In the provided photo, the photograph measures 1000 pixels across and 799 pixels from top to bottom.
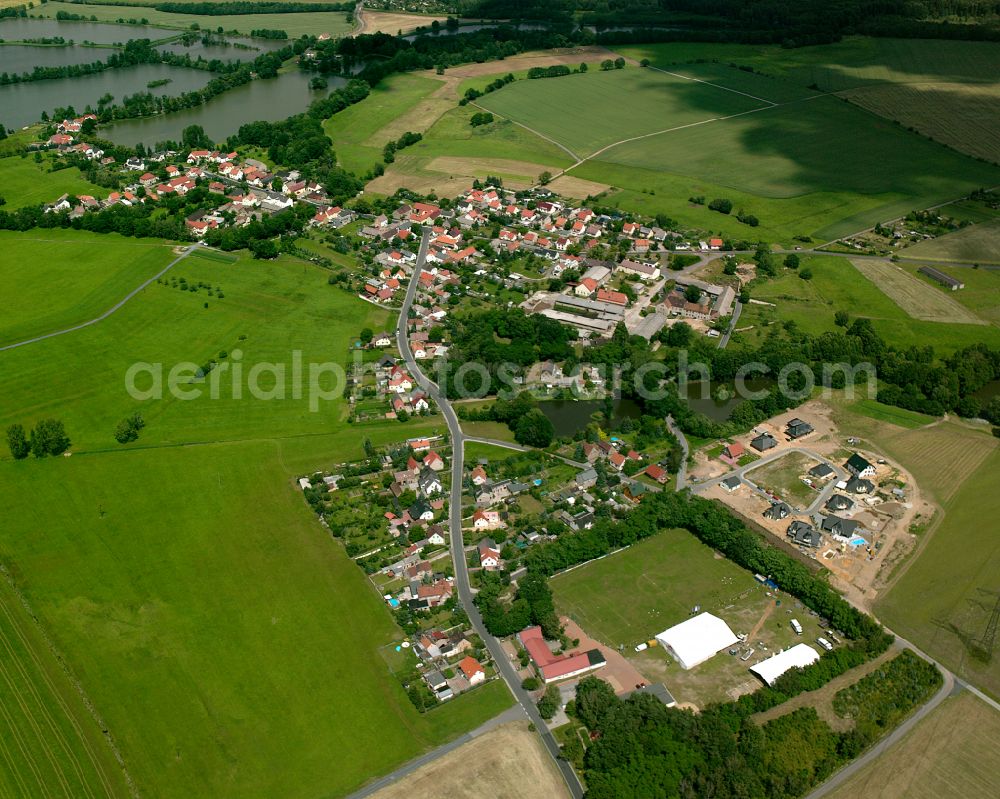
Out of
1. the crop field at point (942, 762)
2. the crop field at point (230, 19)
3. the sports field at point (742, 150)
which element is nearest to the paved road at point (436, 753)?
the crop field at point (942, 762)

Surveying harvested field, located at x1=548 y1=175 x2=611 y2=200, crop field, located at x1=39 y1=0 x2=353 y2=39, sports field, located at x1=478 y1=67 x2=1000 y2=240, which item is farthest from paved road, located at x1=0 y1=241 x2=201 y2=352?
crop field, located at x1=39 y1=0 x2=353 y2=39

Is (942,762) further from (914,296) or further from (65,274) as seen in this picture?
(65,274)

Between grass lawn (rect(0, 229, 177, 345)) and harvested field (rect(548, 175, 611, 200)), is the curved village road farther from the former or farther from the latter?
harvested field (rect(548, 175, 611, 200))

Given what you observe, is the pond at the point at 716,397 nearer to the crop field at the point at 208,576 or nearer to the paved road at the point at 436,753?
the crop field at the point at 208,576

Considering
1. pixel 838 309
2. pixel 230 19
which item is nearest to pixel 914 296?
pixel 838 309

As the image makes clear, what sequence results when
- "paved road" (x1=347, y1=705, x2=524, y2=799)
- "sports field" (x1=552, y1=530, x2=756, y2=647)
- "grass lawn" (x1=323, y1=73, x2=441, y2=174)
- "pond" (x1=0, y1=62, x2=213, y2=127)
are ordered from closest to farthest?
"paved road" (x1=347, y1=705, x2=524, y2=799) → "sports field" (x1=552, y1=530, x2=756, y2=647) → "grass lawn" (x1=323, y1=73, x2=441, y2=174) → "pond" (x1=0, y1=62, x2=213, y2=127)

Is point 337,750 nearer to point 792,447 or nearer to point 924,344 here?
point 792,447
